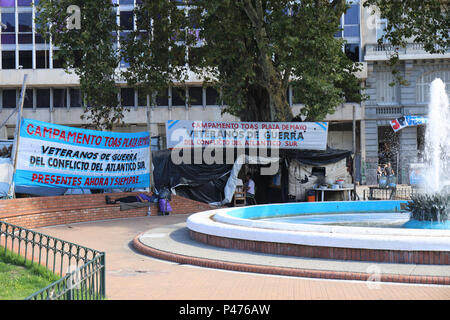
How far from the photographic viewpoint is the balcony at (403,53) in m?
38.9

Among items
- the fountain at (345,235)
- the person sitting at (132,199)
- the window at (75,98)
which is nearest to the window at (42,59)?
the window at (75,98)

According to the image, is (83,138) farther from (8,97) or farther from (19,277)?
(8,97)

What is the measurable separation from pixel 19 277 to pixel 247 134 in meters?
13.8

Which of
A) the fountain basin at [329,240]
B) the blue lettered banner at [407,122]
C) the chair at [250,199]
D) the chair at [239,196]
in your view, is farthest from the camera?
the blue lettered banner at [407,122]

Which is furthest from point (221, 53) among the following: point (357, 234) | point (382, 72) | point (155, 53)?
point (382, 72)

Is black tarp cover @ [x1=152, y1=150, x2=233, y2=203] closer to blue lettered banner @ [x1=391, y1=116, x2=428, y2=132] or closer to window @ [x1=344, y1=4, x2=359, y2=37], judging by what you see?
blue lettered banner @ [x1=391, y1=116, x2=428, y2=132]

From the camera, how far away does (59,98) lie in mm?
42969

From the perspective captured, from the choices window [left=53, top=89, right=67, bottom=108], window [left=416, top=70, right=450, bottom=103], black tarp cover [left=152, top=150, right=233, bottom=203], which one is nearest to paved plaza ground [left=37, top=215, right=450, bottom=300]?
black tarp cover [left=152, top=150, right=233, bottom=203]

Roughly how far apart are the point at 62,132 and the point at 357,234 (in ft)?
36.0

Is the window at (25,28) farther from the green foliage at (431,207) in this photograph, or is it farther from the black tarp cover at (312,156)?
the green foliage at (431,207)

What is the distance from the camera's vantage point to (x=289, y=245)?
1009cm

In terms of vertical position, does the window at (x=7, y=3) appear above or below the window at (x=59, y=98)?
above

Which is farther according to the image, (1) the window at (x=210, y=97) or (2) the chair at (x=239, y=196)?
(1) the window at (x=210, y=97)

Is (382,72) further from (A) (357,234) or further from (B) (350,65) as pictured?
(A) (357,234)
